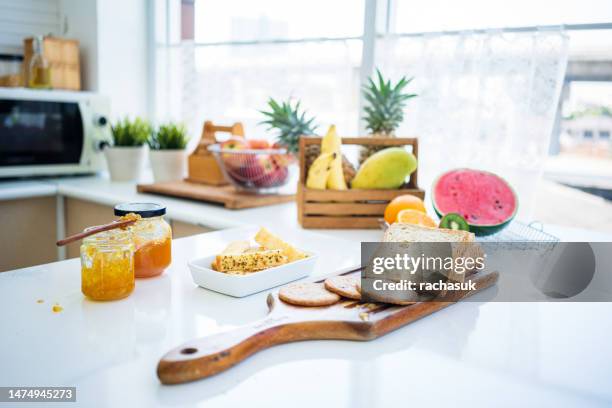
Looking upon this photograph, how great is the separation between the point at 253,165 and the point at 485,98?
0.96 m

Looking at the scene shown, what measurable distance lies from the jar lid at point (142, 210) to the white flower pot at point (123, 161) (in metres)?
1.59

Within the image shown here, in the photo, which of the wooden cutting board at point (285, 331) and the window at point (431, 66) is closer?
the wooden cutting board at point (285, 331)

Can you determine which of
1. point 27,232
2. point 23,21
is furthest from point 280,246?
point 23,21

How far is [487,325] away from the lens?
986mm

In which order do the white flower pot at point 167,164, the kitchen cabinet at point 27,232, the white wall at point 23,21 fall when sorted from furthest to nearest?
the white wall at point 23,21, the white flower pot at point 167,164, the kitchen cabinet at point 27,232

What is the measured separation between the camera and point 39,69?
2.63 metres

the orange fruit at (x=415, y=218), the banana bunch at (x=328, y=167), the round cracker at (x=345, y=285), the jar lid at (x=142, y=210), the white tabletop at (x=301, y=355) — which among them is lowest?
the white tabletop at (x=301, y=355)

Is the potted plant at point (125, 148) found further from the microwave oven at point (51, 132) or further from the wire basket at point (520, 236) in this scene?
the wire basket at point (520, 236)

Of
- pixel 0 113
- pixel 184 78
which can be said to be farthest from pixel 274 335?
pixel 184 78

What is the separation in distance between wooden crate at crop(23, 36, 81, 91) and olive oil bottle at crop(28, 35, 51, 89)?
11 cm

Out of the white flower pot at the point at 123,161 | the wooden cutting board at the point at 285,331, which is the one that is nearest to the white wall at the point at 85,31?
the white flower pot at the point at 123,161

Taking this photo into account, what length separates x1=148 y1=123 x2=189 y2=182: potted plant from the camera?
252 centimetres

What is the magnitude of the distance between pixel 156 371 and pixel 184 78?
2632mm

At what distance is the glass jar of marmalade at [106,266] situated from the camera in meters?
0.99
